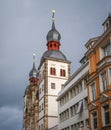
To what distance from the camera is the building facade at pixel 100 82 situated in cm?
2950

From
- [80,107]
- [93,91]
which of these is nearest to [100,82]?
[93,91]

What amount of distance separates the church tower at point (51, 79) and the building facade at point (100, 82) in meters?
32.3

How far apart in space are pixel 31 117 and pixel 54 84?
718 inches

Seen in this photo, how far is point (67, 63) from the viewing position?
75188 millimetres

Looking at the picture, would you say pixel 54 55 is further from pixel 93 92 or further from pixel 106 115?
pixel 106 115

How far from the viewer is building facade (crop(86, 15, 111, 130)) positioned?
29.5m

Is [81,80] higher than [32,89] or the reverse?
the reverse

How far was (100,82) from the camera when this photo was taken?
31.4 meters

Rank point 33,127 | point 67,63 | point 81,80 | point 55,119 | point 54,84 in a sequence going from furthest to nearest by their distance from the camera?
point 33,127 → point 67,63 → point 54,84 → point 55,119 → point 81,80

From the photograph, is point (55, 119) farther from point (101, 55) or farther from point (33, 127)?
point (101, 55)

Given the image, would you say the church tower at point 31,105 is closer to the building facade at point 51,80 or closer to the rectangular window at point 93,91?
the building facade at point 51,80

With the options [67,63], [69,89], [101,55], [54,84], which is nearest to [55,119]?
[54,84]

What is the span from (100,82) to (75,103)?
523 inches

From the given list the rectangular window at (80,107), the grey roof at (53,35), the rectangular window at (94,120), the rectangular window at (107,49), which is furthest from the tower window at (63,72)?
the rectangular window at (107,49)
